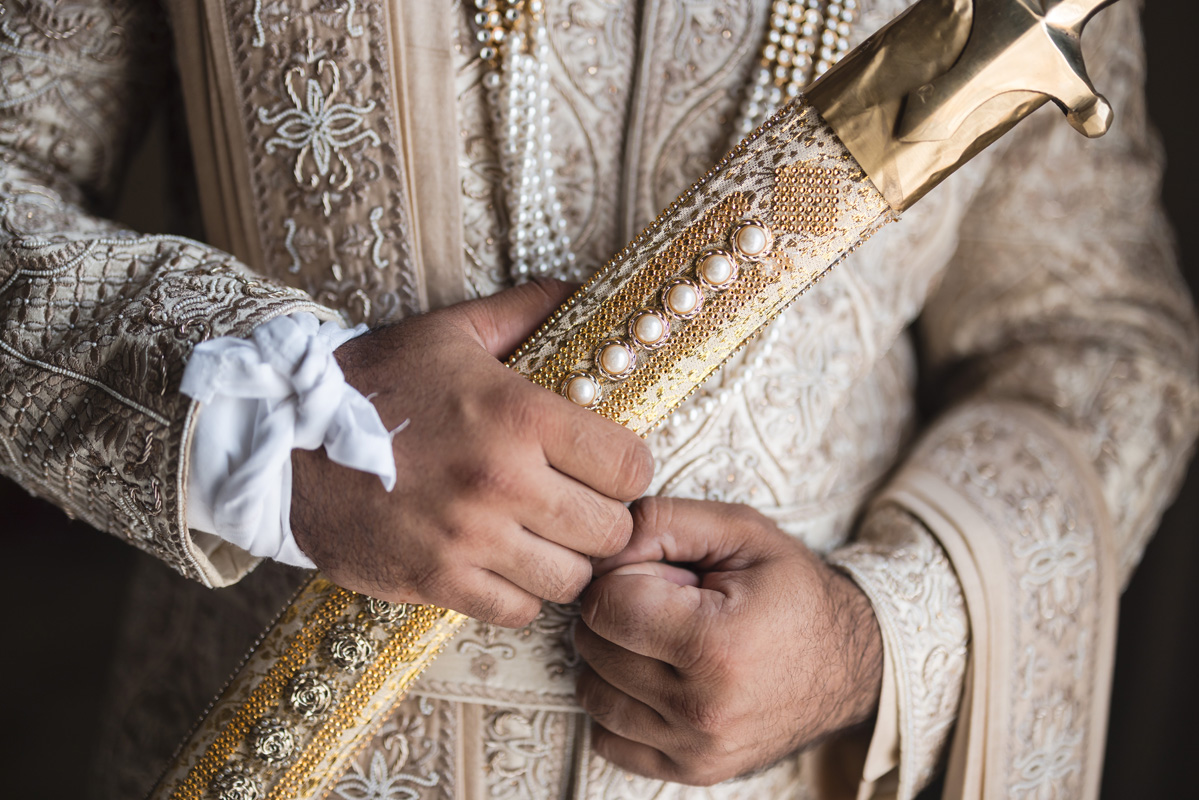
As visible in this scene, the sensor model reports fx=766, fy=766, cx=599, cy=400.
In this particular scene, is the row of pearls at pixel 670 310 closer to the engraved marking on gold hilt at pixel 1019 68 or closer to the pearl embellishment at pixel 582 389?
the pearl embellishment at pixel 582 389

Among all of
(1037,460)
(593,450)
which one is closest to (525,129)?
(593,450)

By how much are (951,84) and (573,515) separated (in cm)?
40

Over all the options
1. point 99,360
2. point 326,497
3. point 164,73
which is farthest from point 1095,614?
point 164,73

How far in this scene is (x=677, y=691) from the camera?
60cm

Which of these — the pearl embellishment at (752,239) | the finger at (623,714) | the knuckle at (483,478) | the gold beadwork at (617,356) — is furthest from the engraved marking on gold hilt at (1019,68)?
the finger at (623,714)

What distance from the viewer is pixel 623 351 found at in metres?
0.58

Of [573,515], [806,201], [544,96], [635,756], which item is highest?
[544,96]

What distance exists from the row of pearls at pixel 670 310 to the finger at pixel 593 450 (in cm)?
6

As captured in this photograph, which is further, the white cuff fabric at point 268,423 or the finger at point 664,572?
the finger at point 664,572

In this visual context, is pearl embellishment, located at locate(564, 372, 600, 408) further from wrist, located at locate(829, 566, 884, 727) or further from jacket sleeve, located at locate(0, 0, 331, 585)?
wrist, located at locate(829, 566, 884, 727)

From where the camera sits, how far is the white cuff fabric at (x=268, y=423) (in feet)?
1.58

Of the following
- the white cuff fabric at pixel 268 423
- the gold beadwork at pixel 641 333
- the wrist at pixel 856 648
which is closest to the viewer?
the white cuff fabric at pixel 268 423

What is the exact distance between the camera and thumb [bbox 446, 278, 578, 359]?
0.62 m

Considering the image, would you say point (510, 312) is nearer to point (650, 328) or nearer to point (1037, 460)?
point (650, 328)
